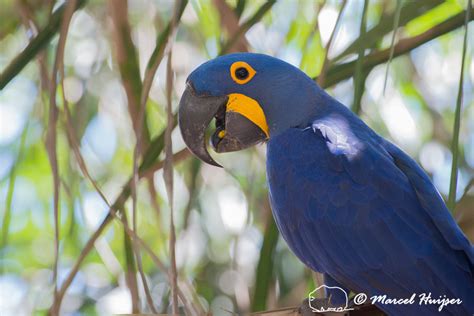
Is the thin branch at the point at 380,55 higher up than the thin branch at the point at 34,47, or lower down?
lower down

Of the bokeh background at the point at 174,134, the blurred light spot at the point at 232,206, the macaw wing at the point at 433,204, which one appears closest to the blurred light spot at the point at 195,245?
the bokeh background at the point at 174,134

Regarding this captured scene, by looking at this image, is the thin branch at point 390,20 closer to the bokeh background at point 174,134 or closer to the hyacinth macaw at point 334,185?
the bokeh background at point 174,134

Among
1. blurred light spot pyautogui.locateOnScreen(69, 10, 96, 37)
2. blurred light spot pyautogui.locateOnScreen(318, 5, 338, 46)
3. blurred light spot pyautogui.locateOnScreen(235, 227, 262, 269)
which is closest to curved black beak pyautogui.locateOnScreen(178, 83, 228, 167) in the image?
blurred light spot pyautogui.locateOnScreen(318, 5, 338, 46)

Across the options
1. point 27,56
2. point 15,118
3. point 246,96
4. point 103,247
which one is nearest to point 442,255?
point 246,96

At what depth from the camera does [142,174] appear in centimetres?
222

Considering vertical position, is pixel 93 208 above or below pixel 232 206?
above

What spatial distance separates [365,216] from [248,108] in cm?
48

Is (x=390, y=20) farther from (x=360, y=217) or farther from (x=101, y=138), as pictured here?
(x=101, y=138)

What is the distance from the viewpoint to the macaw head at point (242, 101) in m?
2.20

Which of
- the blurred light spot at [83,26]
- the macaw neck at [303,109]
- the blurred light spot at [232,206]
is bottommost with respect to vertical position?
the blurred light spot at [232,206]

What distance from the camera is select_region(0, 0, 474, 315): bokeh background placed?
257cm

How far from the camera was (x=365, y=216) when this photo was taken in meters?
1.97

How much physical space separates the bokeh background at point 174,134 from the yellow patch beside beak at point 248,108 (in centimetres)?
20

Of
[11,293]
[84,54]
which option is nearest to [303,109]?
[84,54]
